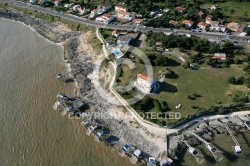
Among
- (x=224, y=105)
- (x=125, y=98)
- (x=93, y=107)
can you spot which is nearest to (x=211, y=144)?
(x=224, y=105)

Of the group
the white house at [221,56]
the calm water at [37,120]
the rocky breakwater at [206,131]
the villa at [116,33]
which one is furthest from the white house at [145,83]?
the villa at [116,33]

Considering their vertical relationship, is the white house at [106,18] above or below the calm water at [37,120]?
above

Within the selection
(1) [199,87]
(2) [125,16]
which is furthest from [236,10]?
(1) [199,87]

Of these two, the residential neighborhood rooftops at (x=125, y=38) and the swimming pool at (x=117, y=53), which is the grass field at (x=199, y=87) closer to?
the swimming pool at (x=117, y=53)

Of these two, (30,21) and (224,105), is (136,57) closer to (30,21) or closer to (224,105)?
(224,105)

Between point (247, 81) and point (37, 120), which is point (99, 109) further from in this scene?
point (247, 81)

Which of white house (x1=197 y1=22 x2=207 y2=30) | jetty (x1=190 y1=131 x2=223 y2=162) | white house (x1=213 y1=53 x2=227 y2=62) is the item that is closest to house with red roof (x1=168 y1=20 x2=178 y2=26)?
white house (x1=197 y1=22 x2=207 y2=30)

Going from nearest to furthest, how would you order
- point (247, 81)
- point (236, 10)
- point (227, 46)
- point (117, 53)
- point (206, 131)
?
point (206, 131) → point (247, 81) → point (227, 46) → point (117, 53) → point (236, 10)
